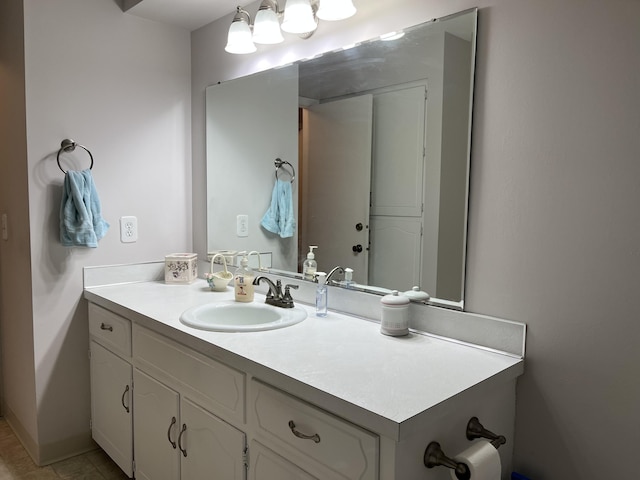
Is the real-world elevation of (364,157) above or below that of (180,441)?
above

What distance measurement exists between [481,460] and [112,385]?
5.38 ft

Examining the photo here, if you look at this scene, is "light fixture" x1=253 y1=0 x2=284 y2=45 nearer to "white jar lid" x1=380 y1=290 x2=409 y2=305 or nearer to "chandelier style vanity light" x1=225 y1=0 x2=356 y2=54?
"chandelier style vanity light" x1=225 y1=0 x2=356 y2=54

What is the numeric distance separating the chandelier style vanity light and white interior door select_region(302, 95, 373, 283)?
30cm

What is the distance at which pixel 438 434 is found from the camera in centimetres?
115

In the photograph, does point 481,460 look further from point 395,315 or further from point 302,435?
point 395,315

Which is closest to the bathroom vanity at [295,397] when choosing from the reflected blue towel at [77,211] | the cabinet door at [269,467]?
the cabinet door at [269,467]

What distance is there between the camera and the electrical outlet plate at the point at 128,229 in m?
2.44

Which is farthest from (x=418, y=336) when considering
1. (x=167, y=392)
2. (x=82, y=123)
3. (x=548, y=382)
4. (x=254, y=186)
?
(x=82, y=123)

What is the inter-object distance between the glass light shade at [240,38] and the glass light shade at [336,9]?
0.45 metres

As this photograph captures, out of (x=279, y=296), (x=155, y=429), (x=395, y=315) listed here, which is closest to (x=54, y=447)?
(x=155, y=429)

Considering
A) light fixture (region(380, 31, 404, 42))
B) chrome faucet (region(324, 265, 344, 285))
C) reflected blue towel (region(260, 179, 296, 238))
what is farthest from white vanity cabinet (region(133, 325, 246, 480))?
light fixture (region(380, 31, 404, 42))

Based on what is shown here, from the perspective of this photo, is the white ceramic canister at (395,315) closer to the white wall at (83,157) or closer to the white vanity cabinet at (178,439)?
the white vanity cabinet at (178,439)

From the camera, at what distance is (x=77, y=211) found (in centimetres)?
218

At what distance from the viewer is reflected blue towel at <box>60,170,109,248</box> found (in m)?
2.16
